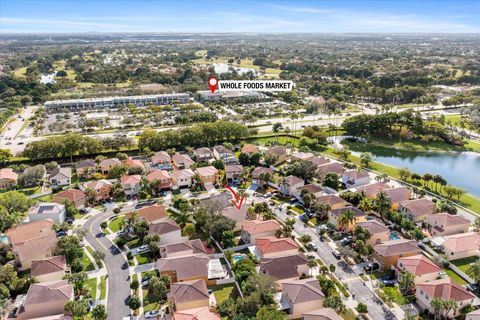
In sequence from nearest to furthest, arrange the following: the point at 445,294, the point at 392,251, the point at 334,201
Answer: the point at 445,294 → the point at 392,251 → the point at 334,201

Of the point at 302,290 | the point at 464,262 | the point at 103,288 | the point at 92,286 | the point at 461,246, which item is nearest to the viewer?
the point at 302,290

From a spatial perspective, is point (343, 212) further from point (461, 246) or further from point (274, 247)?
point (461, 246)

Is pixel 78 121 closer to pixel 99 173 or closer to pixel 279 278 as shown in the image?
pixel 99 173

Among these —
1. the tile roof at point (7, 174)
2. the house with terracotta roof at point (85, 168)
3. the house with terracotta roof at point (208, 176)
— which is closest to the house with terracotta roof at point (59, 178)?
the house with terracotta roof at point (85, 168)

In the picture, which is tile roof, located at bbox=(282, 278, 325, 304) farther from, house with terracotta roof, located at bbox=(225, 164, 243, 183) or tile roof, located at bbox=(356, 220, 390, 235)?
house with terracotta roof, located at bbox=(225, 164, 243, 183)

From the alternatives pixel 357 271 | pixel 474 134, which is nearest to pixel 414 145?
pixel 474 134

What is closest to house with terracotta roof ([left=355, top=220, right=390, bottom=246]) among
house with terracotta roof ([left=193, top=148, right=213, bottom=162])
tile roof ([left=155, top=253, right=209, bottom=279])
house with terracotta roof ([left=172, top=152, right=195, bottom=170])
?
tile roof ([left=155, top=253, right=209, bottom=279])

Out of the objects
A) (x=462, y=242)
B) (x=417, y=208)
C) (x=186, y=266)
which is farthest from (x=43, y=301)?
(x=417, y=208)

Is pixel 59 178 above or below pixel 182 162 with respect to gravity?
below
